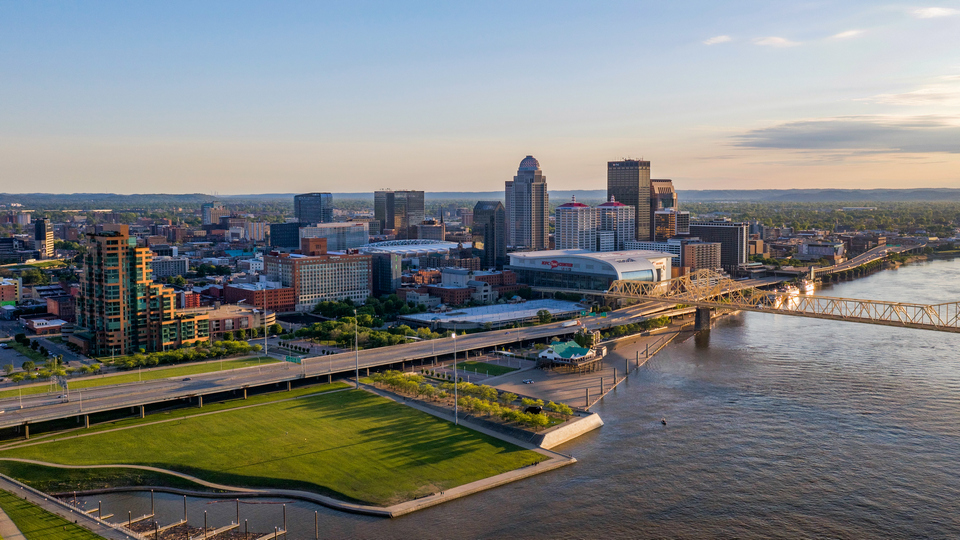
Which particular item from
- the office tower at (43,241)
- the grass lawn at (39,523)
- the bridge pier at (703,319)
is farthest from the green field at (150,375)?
the office tower at (43,241)

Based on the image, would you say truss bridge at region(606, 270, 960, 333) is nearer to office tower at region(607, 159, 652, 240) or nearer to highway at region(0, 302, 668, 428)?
highway at region(0, 302, 668, 428)

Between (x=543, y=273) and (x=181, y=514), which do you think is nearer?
(x=181, y=514)

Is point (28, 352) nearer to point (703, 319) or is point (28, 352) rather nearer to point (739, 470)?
point (739, 470)

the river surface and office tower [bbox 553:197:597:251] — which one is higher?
office tower [bbox 553:197:597:251]

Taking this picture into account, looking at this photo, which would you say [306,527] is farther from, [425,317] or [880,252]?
[880,252]

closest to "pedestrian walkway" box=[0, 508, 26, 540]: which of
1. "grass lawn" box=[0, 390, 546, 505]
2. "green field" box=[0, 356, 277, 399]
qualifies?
"grass lawn" box=[0, 390, 546, 505]

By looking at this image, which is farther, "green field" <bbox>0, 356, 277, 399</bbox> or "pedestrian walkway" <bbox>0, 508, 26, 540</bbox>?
"green field" <bbox>0, 356, 277, 399</bbox>

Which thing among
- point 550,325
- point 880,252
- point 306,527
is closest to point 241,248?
point 550,325

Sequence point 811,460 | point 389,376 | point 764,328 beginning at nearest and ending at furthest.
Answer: point 811,460 < point 389,376 < point 764,328
